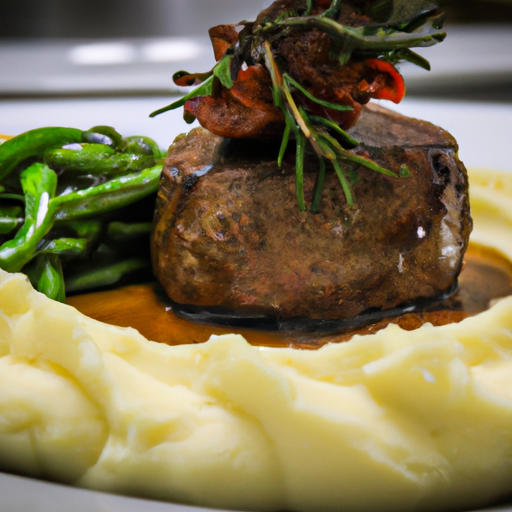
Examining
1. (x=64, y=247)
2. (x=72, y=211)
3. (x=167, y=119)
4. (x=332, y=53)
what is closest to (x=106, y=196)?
(x=72, y=211)

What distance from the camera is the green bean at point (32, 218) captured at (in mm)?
2172

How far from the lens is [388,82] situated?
6.77ft

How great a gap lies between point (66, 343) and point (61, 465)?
0.94ft

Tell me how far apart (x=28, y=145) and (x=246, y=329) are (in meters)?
1.17

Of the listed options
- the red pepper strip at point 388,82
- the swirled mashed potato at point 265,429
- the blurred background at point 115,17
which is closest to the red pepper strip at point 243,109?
the red pepper strip at point 388,82

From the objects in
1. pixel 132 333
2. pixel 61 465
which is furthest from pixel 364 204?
pixel 61 465

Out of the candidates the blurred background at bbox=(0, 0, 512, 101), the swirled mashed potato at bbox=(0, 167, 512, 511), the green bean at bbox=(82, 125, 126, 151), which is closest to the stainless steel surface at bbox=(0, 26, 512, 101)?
the blurred background at bbox=(0, 0, 512, 101)

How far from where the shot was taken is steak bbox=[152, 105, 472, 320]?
6.86ft

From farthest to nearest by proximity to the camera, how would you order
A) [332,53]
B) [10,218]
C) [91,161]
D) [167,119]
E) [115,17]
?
[115,17]
[167,119]
[91,161]
[10,218]
[332,53]

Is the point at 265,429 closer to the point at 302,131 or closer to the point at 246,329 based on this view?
the point at 246,329

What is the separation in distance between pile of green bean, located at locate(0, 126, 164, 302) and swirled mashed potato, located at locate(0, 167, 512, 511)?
0.73 m

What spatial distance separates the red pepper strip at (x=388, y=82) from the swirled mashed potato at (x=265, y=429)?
2.92 feet

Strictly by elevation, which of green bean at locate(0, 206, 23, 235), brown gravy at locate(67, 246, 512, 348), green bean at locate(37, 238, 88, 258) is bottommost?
brown gravy at locate(67, 246, 512, 348)

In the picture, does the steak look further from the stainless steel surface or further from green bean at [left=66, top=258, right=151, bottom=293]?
the stainless steel surface
